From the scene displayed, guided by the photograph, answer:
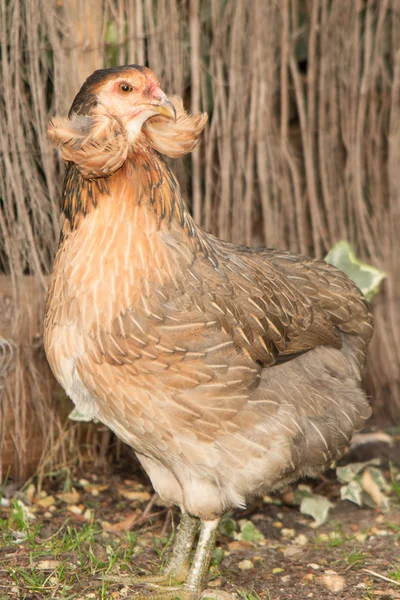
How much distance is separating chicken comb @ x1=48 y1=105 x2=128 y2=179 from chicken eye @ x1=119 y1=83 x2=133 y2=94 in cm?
10

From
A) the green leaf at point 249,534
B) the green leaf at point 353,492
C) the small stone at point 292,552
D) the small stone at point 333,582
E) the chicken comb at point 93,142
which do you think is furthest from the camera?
the green leaf at point 353,492

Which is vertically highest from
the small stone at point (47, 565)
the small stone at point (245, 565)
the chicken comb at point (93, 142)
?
the chicken comb at point (93, 142)

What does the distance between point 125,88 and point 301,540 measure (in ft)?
7.02

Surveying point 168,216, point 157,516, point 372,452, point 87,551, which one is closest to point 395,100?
point 372,452

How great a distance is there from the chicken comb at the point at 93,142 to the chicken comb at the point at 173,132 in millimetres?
169

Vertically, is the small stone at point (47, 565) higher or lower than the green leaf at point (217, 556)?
→ higher

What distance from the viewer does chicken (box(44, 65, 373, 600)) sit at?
7.77 feet

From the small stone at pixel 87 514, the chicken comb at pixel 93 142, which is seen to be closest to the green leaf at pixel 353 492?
the small stone at pixel 87 514

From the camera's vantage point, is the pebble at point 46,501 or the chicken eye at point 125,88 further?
the pebble at point 46,501

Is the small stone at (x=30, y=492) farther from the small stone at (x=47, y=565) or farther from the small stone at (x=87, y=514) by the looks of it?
the small stone at (x=47, y=565)

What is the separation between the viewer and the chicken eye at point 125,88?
2.34 meters

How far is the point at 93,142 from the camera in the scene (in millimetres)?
2219

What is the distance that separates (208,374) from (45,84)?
1.70m

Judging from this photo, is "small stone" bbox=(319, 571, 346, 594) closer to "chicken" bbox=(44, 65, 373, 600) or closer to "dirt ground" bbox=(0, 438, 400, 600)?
"dirt ground" bbox=(0, 438, 400, 600)
